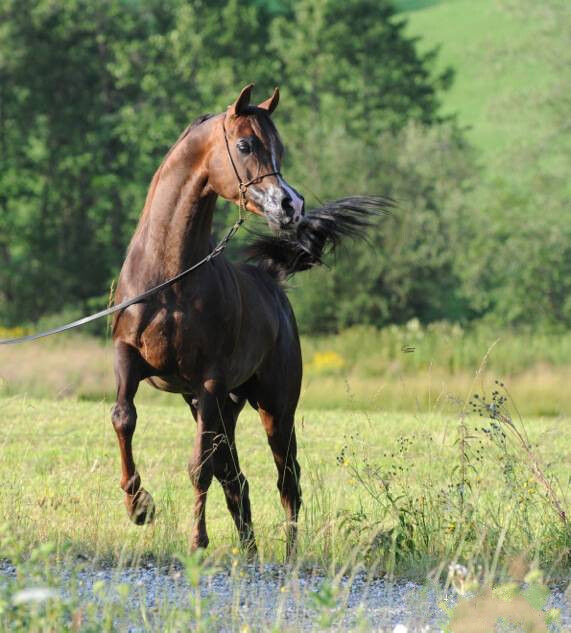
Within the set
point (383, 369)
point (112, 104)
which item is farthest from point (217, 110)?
point (383, 369)

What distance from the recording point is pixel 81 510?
316 inches

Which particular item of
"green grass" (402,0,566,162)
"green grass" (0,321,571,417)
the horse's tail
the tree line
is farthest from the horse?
the tree line

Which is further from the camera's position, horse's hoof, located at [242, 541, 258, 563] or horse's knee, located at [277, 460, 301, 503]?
horse's knee, located at [277, 460, 301, 503]

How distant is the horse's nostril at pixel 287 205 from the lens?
6.88m

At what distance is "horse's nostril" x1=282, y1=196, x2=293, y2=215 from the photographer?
6.88 metres

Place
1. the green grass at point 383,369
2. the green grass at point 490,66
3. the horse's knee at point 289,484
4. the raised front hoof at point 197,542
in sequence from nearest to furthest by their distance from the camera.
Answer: the raised front hoof at point 197,542 < the horse's knee at point 289,484 < the green grass at point 383,369 < the green grass at point 490,66

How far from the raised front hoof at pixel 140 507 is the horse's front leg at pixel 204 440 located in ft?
0.86

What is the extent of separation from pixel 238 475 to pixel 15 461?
3.17 meters

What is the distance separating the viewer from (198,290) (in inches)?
286

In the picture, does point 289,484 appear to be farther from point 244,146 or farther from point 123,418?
point 244,146

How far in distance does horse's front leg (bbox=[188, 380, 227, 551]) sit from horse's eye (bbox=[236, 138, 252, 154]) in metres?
1.33

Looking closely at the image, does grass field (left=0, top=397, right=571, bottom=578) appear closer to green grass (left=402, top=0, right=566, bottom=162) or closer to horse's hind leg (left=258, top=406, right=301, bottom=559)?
horse's hind leg (left=258, top=406, right=301, bottom=559)

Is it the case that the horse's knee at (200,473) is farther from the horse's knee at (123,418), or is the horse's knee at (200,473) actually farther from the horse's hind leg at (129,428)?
the horse's knee at (123,418)

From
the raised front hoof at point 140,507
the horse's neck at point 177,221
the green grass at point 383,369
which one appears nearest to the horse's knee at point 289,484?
the raised front hoof at point 140,507
